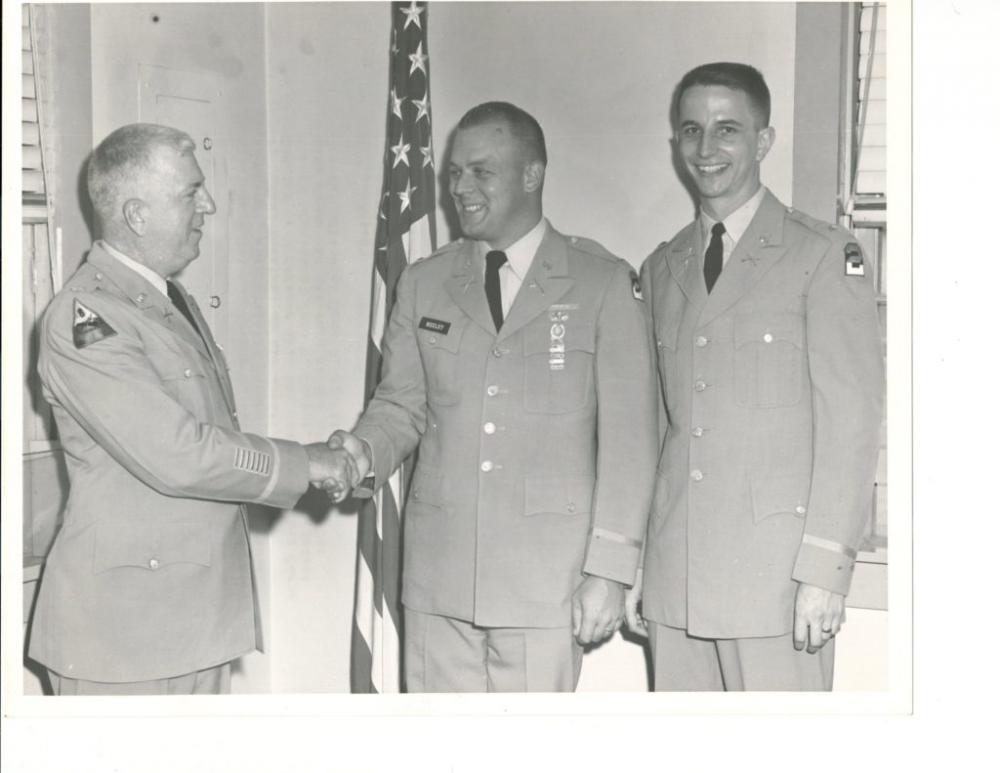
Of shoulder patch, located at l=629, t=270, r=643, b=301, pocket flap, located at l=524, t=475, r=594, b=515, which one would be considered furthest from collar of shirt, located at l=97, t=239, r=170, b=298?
shoulder patch, located at l=629, t=270, r=643, b=301

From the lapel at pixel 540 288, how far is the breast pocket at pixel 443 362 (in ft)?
0.42

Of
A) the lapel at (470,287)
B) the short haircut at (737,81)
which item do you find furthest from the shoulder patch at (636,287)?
the short haircut at (737,81)

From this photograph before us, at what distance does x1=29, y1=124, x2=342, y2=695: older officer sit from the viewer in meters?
2.43

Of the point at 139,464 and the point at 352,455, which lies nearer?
the point at 139,464

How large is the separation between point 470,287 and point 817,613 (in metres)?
1.17

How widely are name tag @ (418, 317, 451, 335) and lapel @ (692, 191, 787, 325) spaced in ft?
2.18

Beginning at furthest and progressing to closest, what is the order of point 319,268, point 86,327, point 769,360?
point 319,268, point 769,360, point 86,327

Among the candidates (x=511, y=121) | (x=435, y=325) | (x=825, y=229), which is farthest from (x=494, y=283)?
(x=825, y=229)

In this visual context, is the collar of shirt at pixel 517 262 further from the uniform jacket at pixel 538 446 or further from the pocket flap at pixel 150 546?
the pocket flap at pixel 150 546

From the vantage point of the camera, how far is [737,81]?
2.66 m

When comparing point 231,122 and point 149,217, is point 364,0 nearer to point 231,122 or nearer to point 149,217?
point 231,122

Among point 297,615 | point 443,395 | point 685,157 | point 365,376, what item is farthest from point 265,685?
point 685,157

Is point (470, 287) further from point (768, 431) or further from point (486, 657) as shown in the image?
point (486, 657)

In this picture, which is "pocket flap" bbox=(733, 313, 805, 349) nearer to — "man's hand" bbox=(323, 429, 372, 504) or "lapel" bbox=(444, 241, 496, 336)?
"lapel" bbox=(444, 241, 496, 336)
